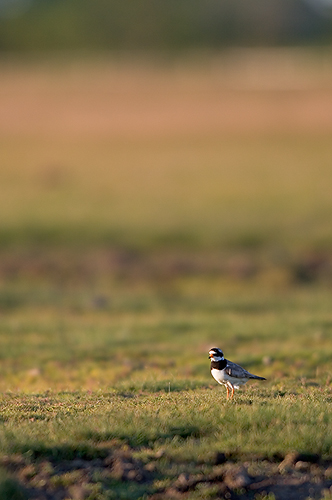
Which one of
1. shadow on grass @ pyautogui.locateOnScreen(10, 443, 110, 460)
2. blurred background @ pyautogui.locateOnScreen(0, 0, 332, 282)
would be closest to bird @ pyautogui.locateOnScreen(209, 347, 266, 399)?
shadow on grass @ pyautogui.locateOnScreen(10, 443, 110, 460)

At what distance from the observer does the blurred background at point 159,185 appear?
69.1 ft

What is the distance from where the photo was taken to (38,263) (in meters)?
23.1

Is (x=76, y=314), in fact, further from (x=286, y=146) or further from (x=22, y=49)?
(x=22, y=49)

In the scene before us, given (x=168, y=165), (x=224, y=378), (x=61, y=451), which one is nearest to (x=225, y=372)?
(x=224, y=378)

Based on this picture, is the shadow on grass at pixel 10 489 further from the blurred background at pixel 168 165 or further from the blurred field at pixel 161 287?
the blurred background at pixel 168 165

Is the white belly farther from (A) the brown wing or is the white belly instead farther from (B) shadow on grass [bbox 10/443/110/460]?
(B) shadow on grass [bbox 10/443/110/460]

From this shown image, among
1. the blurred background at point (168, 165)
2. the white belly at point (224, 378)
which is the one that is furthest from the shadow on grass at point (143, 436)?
the blurred background at point (168, 165)

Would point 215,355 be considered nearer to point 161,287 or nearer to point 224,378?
point 224,378

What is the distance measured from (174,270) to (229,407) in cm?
1511

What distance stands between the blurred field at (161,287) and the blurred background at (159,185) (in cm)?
13

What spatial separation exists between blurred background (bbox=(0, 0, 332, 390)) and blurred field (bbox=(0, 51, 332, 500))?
128 millimetres

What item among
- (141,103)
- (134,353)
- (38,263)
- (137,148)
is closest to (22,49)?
(141,103)

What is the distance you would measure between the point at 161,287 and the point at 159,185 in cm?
1809

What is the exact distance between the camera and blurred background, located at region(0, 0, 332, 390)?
21062 millimetres
